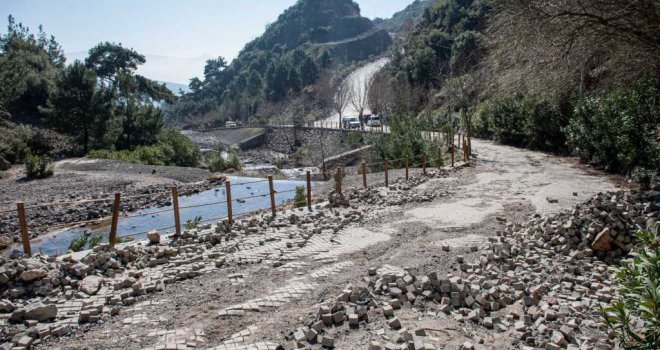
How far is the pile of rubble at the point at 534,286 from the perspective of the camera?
475 centimetres

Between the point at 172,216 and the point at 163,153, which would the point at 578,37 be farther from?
the point at 163,153

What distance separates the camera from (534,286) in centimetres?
586

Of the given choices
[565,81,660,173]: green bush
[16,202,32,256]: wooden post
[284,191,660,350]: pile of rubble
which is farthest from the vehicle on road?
[16,202,32,256]: wooden post

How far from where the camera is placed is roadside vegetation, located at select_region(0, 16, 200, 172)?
1177 inches

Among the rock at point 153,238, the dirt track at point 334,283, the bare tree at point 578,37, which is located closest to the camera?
the dirt track at point 334,283

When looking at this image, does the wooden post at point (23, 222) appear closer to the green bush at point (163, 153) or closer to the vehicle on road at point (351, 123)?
the green bush at point (163, 153)

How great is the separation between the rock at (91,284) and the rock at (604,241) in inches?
312

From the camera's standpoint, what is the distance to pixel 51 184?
70.5 feet

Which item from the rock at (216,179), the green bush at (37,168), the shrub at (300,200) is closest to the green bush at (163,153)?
the green bush at (37,168)

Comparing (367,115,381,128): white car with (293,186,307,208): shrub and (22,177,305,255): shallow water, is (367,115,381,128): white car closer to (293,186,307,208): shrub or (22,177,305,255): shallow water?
(22,177,305,255): shallow water

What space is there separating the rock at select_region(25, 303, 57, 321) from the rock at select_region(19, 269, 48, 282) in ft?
3.21

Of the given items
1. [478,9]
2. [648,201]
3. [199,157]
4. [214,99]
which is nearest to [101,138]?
[199,157]

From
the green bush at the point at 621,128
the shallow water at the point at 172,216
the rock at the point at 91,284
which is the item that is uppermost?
the green bush at the point at 621,128

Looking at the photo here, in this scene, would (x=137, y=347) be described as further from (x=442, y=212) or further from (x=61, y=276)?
(x=442, y=212)
